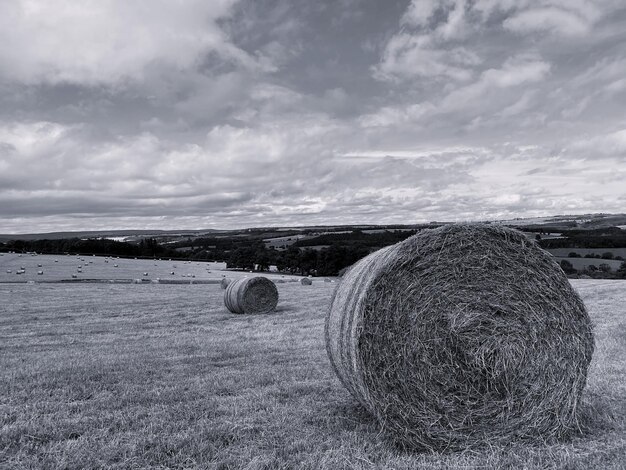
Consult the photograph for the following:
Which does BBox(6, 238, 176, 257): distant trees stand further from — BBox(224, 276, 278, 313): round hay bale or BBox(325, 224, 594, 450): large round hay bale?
BBox(325, 224, 594, 450): large round hay bale

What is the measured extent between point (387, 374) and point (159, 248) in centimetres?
7512

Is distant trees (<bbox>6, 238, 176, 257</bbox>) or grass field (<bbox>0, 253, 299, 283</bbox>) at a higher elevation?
distant trees (<bbox>6, 238, 176, 257</bbox>)

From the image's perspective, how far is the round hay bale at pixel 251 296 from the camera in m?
18.5

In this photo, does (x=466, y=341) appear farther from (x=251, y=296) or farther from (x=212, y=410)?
(x=251, y=296)

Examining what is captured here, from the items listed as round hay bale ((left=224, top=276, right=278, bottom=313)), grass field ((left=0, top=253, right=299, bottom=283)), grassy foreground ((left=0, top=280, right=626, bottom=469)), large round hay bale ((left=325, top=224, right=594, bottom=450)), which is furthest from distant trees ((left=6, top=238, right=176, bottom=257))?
large round hay bale ((left=325, top=224, right=594, bottom=450))

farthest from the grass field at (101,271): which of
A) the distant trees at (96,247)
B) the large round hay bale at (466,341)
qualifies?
the large round hay bale at (466,341)

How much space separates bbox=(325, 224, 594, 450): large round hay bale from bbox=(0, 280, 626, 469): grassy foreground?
1.05ft

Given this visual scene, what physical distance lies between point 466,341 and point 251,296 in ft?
43.9

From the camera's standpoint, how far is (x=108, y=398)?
22.9ft

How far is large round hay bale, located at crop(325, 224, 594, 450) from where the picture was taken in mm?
5711

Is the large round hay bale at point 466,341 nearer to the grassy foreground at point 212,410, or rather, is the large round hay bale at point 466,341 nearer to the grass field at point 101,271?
the grassy foreground at point 212,410

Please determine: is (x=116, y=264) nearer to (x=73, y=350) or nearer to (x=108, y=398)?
(x=73, y=350)

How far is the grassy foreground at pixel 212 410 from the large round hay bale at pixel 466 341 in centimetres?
32

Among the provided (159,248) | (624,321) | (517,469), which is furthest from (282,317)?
(159,248)
